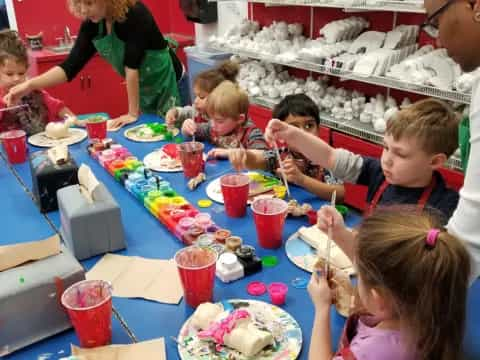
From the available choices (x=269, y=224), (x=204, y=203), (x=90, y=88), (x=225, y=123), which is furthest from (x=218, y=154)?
(x=90, y=88)

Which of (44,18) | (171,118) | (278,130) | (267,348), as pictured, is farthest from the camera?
(44,18)

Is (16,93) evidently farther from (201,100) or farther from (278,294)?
(278,294)

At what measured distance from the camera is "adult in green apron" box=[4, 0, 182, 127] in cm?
244

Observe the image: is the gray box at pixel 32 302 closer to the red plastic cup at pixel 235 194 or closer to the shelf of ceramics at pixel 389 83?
the red plastic cup at pixel 235 194

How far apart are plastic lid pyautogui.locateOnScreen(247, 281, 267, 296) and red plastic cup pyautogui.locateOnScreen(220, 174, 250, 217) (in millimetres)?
360

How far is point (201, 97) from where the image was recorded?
2373 mm

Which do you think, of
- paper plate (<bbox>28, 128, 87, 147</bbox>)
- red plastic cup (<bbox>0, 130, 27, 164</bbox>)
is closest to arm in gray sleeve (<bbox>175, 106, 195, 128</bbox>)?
paper plate (<bbox>28, 128, 87, 147</bbox>)

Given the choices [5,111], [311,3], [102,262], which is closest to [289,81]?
[311,3]

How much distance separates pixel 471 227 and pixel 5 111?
7.12ft

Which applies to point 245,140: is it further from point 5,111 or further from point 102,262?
point 5,111

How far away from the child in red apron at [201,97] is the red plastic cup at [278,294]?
132cm

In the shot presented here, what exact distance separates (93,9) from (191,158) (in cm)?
113

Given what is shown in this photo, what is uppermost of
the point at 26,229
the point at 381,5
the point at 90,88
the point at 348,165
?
the point at 381,5

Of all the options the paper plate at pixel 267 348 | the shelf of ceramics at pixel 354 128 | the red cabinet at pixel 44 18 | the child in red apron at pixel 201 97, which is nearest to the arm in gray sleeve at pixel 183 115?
the child in red apron at pixel 201 97
